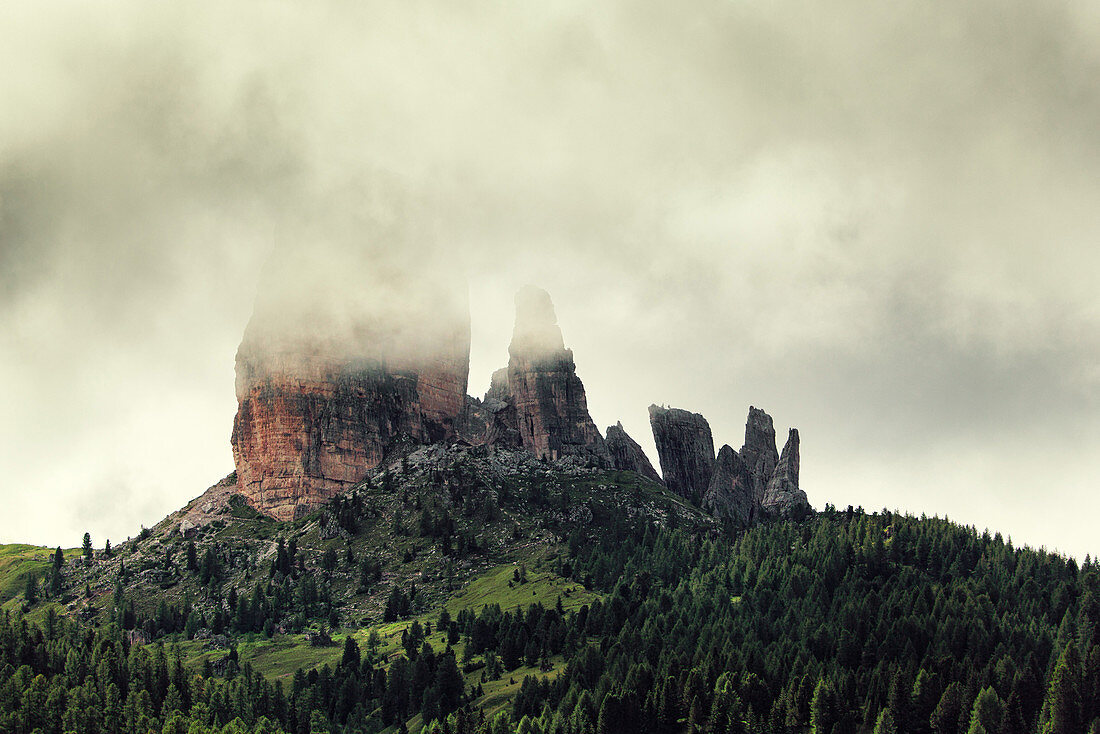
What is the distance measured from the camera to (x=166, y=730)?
19912 cm

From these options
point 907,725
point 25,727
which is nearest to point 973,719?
point 907,725

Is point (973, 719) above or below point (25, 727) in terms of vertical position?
below

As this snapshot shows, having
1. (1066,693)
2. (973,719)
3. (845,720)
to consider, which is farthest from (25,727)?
(1066,693)

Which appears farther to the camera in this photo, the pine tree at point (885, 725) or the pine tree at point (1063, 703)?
the pine tree at point (885, 725)

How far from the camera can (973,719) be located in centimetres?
19238

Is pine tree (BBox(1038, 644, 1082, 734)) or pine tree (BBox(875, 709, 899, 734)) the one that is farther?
pine tree (BBox(875, 709, 899, 734))

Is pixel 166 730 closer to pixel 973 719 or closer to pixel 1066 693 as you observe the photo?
pixel 973 719

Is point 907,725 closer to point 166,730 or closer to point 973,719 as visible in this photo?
point 973,719

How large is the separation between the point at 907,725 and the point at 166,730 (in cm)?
13155

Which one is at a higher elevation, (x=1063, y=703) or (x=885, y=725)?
(x=1063, y=703)

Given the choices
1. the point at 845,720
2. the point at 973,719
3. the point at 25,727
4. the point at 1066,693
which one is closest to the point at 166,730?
the point at 25,727

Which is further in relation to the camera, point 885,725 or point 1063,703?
point 885,725

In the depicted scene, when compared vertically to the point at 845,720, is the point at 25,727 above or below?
above

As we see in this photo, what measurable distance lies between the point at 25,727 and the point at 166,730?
24845 millimetres
